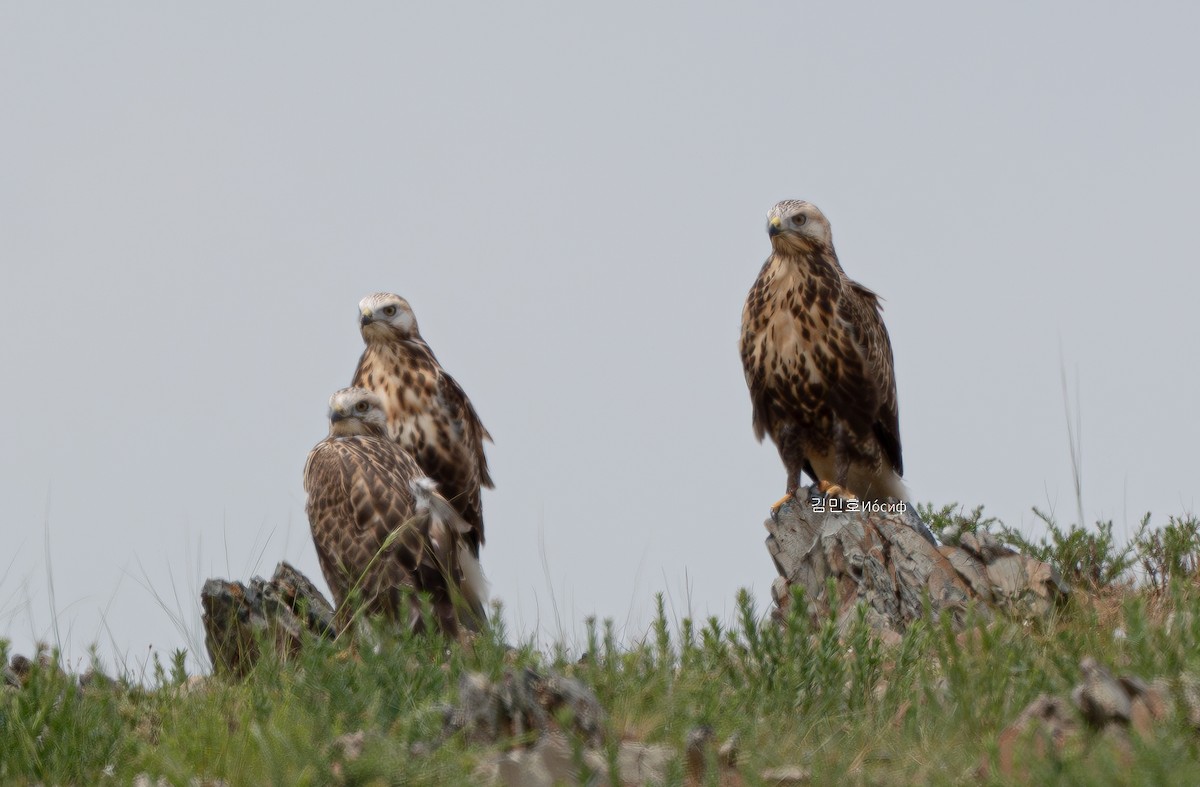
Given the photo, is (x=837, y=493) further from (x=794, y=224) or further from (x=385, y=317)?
(x=385, y=317)

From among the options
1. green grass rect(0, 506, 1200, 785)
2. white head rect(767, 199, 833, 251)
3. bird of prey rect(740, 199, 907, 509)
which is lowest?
green grass rect(0, 506, 1200, 785)

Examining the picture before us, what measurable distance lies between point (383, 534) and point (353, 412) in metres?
0.92

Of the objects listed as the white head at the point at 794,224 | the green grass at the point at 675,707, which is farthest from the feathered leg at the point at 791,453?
the green grass at the point at 675,707

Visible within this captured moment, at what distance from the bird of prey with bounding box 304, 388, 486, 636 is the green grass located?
1382mm

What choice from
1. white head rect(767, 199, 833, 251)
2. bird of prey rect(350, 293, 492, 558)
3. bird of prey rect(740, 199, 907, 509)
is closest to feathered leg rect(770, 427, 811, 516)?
Answer: bird of prey rect(740, 199, 907, 509)

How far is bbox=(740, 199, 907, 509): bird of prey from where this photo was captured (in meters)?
8.54

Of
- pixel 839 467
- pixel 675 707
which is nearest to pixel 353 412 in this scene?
pixel 839 467

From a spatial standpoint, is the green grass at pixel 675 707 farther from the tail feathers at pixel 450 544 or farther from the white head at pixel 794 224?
the white head at pixel 794 224

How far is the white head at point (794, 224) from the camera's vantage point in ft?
28.1

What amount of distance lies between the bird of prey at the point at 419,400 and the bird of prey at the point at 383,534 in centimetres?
73

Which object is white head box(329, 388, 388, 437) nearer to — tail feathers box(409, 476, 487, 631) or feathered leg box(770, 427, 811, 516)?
tail feathers box(409, 476, 487, 631)

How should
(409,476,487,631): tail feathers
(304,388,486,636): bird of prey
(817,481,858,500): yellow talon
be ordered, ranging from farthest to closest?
(817,481,858,500): yellow talon, (409,476,487,631): tail feathers, (304,388,486,636): bird of prey

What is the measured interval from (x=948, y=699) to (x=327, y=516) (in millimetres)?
3566

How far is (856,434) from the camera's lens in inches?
347
